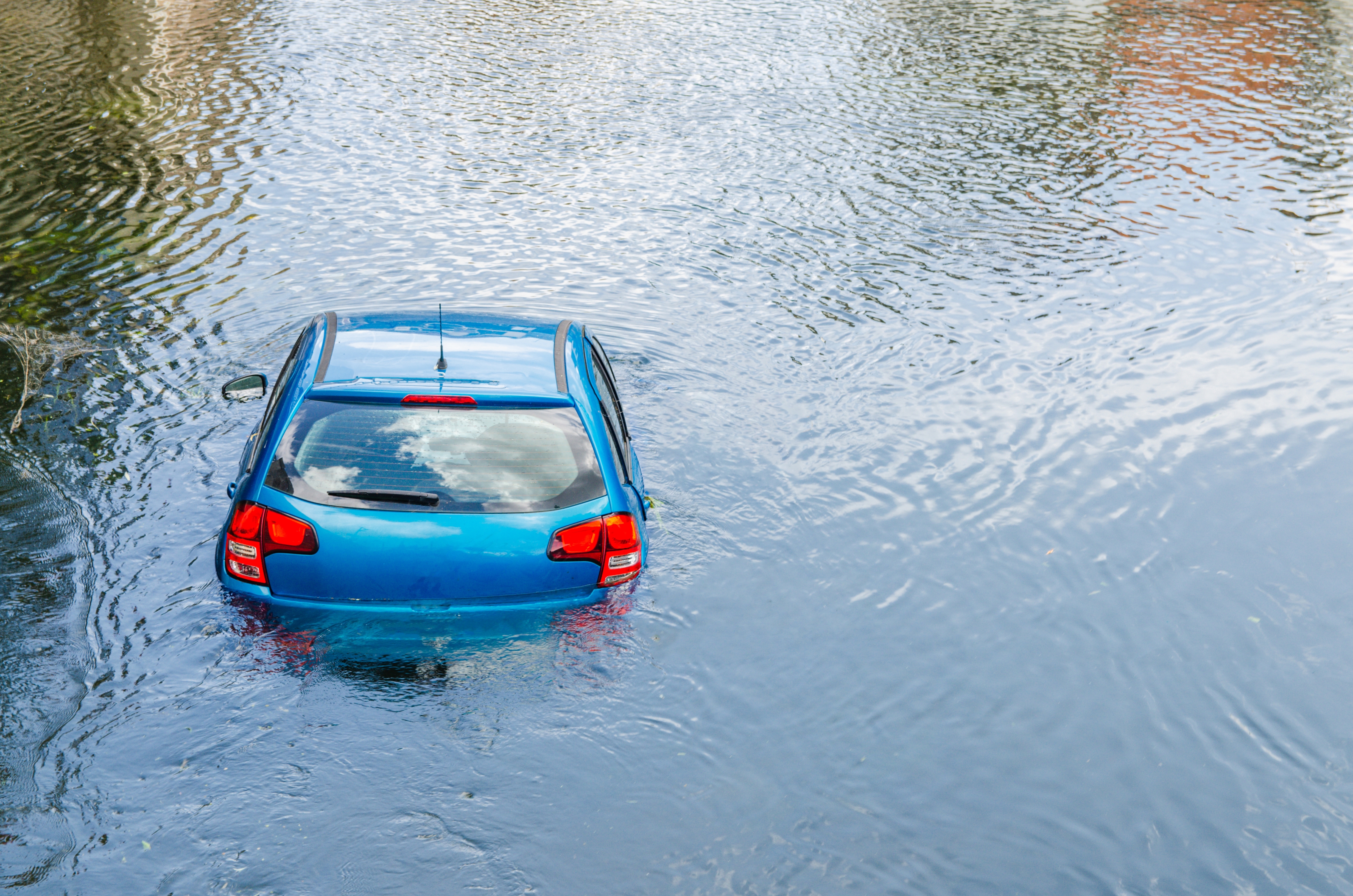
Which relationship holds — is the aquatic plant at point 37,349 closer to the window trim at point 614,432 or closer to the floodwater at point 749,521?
the floodwater at point 749,521

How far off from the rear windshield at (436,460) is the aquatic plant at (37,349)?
184 inches

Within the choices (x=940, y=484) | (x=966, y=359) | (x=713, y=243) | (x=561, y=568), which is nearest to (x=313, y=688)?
(x=561, y=568)

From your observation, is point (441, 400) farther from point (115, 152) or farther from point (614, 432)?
point (115, 152)

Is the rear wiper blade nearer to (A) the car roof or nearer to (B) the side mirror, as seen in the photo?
(A) the car roof

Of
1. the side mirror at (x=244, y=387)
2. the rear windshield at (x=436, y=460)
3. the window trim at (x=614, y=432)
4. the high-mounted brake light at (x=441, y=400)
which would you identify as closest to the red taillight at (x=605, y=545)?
the rear windshield at (x=436, y=460)

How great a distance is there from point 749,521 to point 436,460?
8.89 ft

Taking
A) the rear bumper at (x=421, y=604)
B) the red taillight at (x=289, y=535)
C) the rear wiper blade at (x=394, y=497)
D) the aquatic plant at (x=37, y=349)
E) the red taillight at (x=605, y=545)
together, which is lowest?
the aquatic plant at (x=37, y=349)

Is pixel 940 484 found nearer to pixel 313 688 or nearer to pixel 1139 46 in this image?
pixel 313 688

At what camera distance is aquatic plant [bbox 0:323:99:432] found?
9.29 metres

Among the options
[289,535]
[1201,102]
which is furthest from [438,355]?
[1201,102]

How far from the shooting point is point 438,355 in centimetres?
597

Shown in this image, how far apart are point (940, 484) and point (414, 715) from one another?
4.46 meters

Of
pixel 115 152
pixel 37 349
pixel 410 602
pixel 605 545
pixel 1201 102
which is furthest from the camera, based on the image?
pixel 1201 102

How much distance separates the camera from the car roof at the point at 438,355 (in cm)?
571
